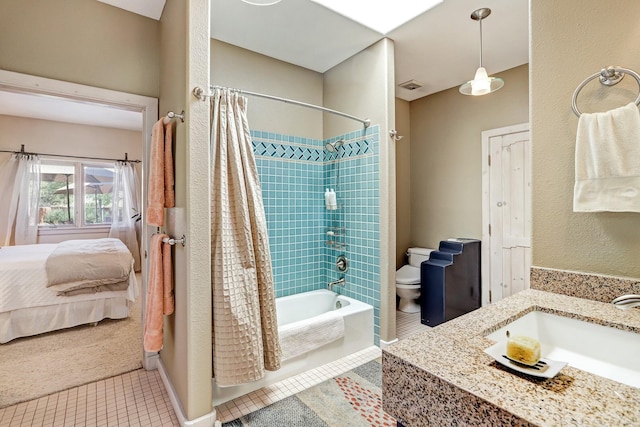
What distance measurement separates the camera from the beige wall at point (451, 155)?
3.22 metres

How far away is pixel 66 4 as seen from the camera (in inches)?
78.2

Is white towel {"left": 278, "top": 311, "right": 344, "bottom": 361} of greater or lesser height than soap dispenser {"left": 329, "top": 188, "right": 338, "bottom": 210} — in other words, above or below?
below

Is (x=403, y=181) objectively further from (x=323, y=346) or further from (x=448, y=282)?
(x=323, y=346)

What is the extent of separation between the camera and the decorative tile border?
42.2 inches

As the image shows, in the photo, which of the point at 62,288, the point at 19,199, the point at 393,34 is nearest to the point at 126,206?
the point at 19,199

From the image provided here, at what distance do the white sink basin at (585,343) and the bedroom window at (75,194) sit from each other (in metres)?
6.59

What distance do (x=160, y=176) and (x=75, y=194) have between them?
4924 millimetres

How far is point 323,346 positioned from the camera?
7.68 ft

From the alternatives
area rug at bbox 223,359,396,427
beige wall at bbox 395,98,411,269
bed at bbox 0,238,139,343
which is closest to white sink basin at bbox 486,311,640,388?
area rug at bbox 223,359,396,427

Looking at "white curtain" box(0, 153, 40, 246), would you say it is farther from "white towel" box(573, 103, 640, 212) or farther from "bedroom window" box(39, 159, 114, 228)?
"white towel" box(573, 103, 640, 212)

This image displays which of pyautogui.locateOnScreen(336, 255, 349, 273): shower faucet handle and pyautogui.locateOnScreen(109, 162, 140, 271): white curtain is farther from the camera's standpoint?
pyautogui.locateOnScreen(109, 162, 140, 271): white curtain

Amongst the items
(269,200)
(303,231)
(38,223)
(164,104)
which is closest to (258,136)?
(269,200)

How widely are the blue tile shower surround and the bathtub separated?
103 millimetres

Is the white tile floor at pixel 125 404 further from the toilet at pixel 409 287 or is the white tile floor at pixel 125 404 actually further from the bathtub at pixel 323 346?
the toilet at pixel 409 287
